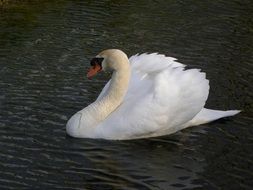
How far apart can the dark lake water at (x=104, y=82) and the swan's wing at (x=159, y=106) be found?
239mm

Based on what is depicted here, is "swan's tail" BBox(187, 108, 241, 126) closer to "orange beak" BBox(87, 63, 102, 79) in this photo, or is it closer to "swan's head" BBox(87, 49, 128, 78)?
"swan's head" BBox(87, 49, 128, 78)

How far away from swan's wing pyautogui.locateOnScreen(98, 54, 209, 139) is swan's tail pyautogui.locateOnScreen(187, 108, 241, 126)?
0.44 meters

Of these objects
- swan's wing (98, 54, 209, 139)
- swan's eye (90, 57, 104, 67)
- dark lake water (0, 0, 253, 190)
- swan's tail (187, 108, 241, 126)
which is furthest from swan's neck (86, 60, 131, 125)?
swan's tail (187, 108, 241, 126)

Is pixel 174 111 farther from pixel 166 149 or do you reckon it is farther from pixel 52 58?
pixel 52 58

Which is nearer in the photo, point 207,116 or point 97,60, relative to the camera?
point 97,60

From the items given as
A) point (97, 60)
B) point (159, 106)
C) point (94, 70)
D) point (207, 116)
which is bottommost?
point (207, 116)

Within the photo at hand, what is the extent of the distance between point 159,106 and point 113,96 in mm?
931

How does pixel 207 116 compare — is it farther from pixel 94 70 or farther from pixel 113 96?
pixel 94 70

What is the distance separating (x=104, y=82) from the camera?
13.9m

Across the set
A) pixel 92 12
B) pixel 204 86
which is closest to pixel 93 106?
pixel 204 86

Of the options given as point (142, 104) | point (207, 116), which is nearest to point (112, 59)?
point (142, 104)

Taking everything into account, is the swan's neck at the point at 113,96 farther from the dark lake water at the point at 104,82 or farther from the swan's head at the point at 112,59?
the dark lake water at the point at 104,82

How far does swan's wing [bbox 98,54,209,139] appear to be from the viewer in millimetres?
10633

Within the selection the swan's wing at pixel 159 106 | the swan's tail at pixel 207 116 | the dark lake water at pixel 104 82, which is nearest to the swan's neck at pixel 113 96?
the swan's wing at pixel 159 106
